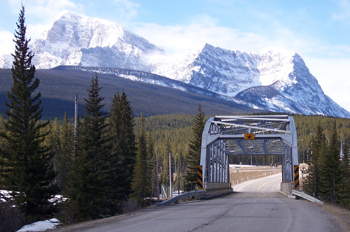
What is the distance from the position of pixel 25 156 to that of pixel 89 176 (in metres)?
8.35

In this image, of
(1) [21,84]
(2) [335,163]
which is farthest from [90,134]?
(2) [335,163]

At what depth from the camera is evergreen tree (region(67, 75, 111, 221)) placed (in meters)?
24.4

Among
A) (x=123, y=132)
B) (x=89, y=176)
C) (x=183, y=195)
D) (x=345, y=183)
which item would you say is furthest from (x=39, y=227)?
(x=345, y=183)

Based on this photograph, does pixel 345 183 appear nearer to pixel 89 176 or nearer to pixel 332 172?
pixel 332 172

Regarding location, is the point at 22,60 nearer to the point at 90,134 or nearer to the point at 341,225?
the point at 90,134

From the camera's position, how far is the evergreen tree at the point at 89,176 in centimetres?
2439

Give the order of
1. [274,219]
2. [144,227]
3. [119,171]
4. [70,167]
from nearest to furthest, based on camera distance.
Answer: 1. [144,227]
2. [274,219]
3. [70,167]
4. [119,171]

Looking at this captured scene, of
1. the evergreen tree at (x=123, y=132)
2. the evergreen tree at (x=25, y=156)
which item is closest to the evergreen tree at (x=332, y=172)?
the evergreen tree at (x=123, y=132)

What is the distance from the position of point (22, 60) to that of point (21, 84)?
1972 millimetres

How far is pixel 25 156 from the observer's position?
30781mm

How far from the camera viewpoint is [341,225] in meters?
12.0

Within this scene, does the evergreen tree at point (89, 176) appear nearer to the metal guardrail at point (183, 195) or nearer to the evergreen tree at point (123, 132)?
the metal guardrail at point (183, 195)

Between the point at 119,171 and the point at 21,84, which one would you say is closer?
the point at 21,84

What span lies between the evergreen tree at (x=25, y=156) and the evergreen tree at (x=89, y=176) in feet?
16.0
